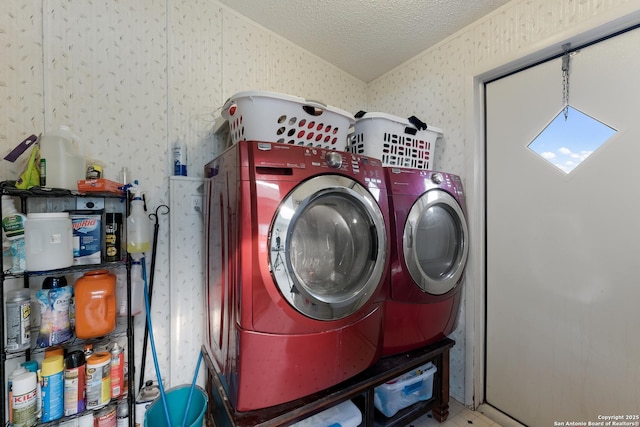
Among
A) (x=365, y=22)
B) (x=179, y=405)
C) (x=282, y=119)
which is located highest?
(x=365, y=22)

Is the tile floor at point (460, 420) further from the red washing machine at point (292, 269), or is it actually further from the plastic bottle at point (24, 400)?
the plastic bottle at point (24, 400)

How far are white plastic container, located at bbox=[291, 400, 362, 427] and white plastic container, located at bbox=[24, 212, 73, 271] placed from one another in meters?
1.22

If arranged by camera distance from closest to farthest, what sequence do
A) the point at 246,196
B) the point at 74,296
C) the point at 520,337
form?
the point at 246,196 < the point at 74,296 < the point at 520,337

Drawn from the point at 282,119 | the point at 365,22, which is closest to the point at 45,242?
the point at 282,119

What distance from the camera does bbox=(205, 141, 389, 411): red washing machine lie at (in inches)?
38.0

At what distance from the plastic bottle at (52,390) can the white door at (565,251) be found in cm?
232

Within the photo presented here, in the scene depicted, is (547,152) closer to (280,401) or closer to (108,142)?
(280,401)

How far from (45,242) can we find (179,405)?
108 cm

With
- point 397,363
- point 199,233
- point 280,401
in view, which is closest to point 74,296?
point 199,233

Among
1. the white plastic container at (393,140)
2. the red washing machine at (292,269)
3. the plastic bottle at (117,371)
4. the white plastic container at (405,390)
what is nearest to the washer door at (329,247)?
the red washing machine at (292,269)

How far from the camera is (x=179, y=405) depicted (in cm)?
143

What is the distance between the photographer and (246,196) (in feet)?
3.18

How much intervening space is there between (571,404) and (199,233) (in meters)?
2.31

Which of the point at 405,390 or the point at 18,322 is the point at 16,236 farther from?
the point at 405,390
